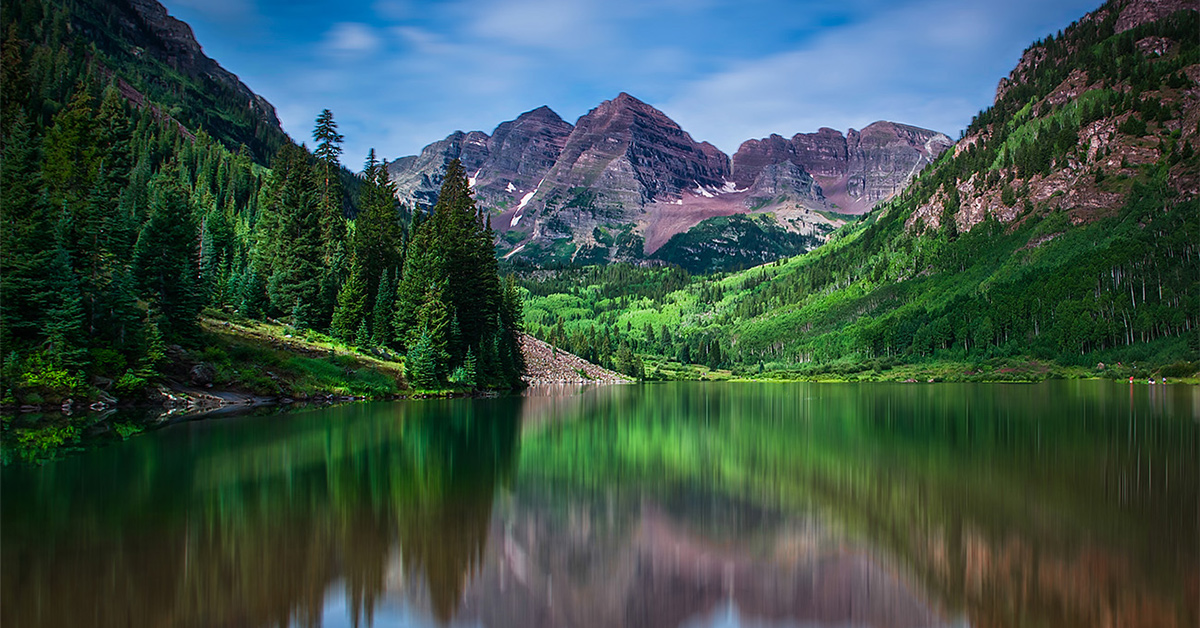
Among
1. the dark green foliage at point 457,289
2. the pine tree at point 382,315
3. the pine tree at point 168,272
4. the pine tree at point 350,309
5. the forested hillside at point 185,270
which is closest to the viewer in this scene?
the forested hillside at point 185,270

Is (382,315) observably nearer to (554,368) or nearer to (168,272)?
(168,272)

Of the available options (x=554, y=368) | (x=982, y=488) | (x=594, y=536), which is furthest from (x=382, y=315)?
(x=982, y=488)

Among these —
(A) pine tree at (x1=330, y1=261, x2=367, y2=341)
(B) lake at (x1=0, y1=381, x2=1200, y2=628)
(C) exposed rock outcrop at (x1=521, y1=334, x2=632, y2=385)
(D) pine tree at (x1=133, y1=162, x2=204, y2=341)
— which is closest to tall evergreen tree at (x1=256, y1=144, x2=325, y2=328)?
(A) pine tree at (x1=330, y1=261, x2=367, y2=341)

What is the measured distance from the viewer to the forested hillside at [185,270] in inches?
1844

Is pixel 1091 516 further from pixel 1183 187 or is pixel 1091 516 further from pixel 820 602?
pixel 1183 187

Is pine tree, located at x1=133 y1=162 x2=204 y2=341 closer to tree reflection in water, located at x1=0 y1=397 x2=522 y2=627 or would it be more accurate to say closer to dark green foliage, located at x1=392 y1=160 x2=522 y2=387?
dark green foliage, located at x1=392 y1=160 x2=522 y2=387

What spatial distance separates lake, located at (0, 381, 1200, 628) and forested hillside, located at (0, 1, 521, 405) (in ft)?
66.8

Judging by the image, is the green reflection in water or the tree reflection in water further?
the green reflection in water

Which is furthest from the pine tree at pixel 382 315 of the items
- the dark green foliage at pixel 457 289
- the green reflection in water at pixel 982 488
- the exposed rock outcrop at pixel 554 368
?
the green reflection in water at pixel 982 488

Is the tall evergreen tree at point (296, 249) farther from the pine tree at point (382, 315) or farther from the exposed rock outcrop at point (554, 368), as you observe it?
the exposed rock outcrop at point (554, 368)

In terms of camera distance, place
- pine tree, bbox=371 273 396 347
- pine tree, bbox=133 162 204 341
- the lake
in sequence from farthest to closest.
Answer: pine tree, bbox=371 273 396 347 < pine tree, bbox=133 162 204 341 < the lake

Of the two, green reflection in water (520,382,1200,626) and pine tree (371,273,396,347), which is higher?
pine tree (371,273,396,347)

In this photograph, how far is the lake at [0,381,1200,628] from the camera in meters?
12.8

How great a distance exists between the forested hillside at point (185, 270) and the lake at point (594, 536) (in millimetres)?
20353
